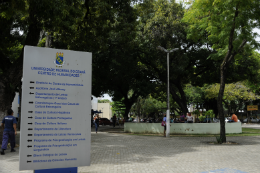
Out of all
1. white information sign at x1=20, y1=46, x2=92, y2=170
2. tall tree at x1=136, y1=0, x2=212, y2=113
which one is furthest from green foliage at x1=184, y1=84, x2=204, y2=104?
white information sign at x1=20, y1=46, x2=92, y2=170

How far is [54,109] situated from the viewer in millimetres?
4254

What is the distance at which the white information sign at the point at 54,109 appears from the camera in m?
4.07

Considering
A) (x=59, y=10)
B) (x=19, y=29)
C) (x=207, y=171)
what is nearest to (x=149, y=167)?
(x=207, y=171)

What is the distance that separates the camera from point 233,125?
19.8 metres

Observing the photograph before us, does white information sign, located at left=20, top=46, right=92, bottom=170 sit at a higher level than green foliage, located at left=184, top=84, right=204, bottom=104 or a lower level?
lower

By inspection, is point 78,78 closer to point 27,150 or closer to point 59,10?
point 27,150

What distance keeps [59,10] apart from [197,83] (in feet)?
64.7

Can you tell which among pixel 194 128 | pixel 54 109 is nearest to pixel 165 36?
pixel 194 128

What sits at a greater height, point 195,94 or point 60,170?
point 195,94

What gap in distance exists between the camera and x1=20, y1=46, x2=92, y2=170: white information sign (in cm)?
407

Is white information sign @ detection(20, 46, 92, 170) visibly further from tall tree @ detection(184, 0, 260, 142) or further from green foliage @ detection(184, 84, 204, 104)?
green foliage @ detection(184, 84, 204, 104)

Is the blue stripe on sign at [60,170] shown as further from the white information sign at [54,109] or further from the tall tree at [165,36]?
the tall tree at [165,36]

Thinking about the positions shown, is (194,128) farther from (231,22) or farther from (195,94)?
(195,94)

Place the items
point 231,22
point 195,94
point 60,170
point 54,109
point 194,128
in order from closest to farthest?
point 54,109 < point 60,170 < point 231,22 < point 194,128 < point 195,94
